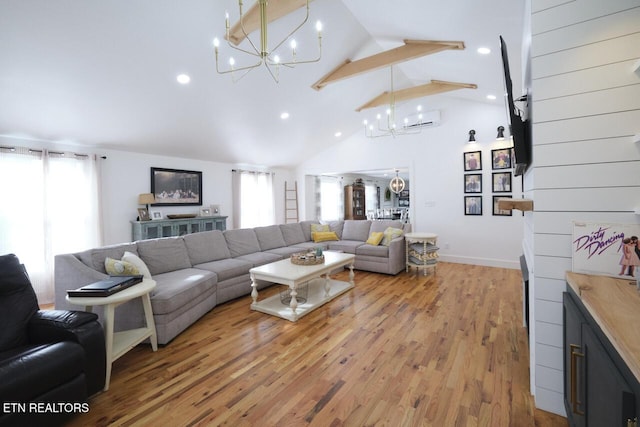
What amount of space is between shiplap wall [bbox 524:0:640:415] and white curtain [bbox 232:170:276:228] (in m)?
6.02

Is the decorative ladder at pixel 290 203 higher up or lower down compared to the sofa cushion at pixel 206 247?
higher up

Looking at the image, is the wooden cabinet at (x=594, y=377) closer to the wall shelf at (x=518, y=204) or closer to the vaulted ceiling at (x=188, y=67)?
the wall shelf at (x=518, y=204)

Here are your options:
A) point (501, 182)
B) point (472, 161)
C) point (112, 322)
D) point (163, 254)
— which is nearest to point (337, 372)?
point (112, 322)

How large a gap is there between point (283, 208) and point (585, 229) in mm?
6947

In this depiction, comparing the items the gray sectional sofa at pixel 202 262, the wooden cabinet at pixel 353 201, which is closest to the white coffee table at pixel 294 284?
the gray sectional sofa at pixel 202 262

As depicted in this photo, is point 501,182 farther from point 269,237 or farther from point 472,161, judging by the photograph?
point 269,237

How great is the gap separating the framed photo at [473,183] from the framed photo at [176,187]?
5452 millimetres

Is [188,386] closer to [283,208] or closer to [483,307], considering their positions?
[483,307]

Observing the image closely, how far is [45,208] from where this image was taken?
3.96 m

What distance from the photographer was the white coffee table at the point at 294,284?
119 inches

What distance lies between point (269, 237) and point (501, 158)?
Result: 443cm

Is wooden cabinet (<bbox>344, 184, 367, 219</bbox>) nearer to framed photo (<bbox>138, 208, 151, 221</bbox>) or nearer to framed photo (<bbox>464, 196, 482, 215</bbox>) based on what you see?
framed photo (<bbox>464, 196, 482, 215</bbox>)

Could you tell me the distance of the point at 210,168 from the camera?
6305 millimetres

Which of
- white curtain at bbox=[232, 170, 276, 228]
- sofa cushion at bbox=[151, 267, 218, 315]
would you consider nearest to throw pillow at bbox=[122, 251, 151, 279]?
sofa cushion at bbox=[151, 267, 218, 315]
